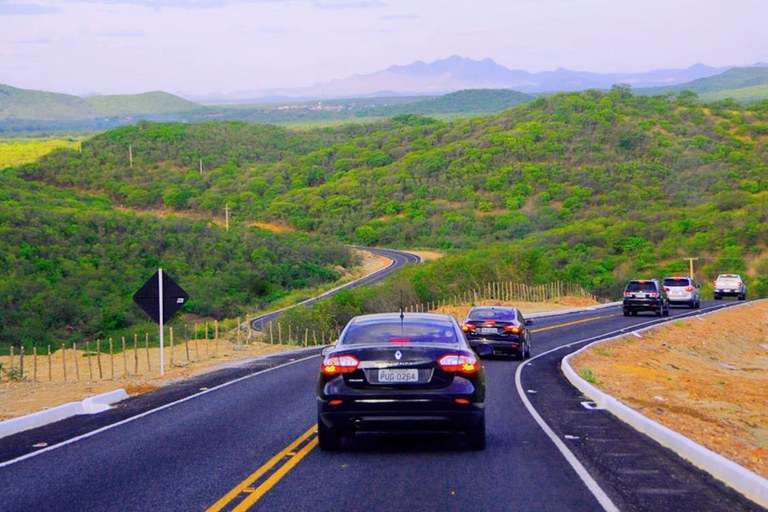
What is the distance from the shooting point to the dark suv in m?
44.0

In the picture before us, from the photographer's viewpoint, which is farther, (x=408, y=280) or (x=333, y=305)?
(x=408, y=280)

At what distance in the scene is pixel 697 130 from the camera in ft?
403

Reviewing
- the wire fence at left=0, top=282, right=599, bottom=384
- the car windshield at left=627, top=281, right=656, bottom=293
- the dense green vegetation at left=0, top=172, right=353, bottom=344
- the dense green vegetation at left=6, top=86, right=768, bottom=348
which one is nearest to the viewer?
the wire fence at left=0, top=282, right=599, bottom=384

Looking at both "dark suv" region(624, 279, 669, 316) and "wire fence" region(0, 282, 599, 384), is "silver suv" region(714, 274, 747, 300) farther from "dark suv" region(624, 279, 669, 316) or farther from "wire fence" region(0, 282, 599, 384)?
"dark suv" region(624, 279, 669, 316)

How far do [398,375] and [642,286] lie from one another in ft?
119

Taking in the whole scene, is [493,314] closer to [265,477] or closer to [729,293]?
[265,477]

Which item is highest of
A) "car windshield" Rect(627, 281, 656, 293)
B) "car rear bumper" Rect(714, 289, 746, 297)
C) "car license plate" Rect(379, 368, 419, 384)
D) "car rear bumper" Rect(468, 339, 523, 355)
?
"car license plate" Rect(379, 368, 419, 384)

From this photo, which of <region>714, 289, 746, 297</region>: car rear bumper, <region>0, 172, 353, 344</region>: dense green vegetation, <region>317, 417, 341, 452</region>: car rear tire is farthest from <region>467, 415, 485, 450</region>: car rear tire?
<region>714, 289, 746, 297</region>: car rear bumper

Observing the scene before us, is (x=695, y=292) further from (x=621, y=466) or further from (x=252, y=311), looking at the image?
(x=621, y=466)

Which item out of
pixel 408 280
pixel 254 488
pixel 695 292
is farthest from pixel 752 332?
pixel 254 488

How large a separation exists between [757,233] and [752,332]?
132ft

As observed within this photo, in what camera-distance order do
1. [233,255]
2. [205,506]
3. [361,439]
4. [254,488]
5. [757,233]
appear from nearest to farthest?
[205,506] < [254,488] < [361,439] < [233,255] < [757,233]

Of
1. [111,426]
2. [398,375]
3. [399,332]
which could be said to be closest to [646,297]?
[111,426]

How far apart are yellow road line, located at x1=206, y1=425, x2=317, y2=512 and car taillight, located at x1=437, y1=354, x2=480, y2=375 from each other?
1886 millimetres
